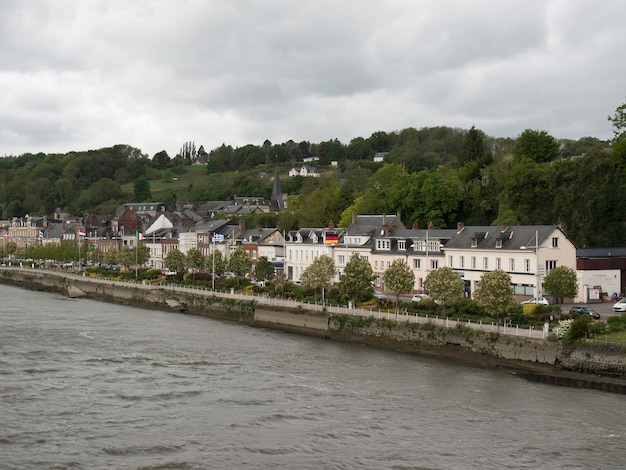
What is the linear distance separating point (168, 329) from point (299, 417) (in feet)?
92.7

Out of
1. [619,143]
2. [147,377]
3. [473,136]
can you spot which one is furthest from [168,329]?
[473,136]

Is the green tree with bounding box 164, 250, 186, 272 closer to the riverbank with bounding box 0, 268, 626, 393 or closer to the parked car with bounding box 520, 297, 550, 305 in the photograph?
the riverbank with bounding box 0, 268, 626, 393

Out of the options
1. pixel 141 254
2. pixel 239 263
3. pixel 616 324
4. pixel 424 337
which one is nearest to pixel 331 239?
pixel 239 263

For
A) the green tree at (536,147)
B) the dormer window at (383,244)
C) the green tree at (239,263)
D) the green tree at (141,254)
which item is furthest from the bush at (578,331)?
the green tree at (141,254)

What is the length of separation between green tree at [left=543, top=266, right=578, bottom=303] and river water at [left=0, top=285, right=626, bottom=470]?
11.9m

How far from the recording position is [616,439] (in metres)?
29.1

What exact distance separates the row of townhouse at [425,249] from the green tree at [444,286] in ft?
4.55

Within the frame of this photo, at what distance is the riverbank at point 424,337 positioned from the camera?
124 feet

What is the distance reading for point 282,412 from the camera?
3284 centimetres

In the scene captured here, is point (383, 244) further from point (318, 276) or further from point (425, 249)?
point (318, 276)

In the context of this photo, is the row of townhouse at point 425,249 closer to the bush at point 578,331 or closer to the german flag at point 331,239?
the german flag at point 331,239

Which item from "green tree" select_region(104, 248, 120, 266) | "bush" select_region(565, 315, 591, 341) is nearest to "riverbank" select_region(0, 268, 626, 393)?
"bush" select_region(565, 315, 591, 341)

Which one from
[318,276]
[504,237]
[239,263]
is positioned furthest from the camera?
[239,263]

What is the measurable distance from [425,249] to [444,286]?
1719 cm
